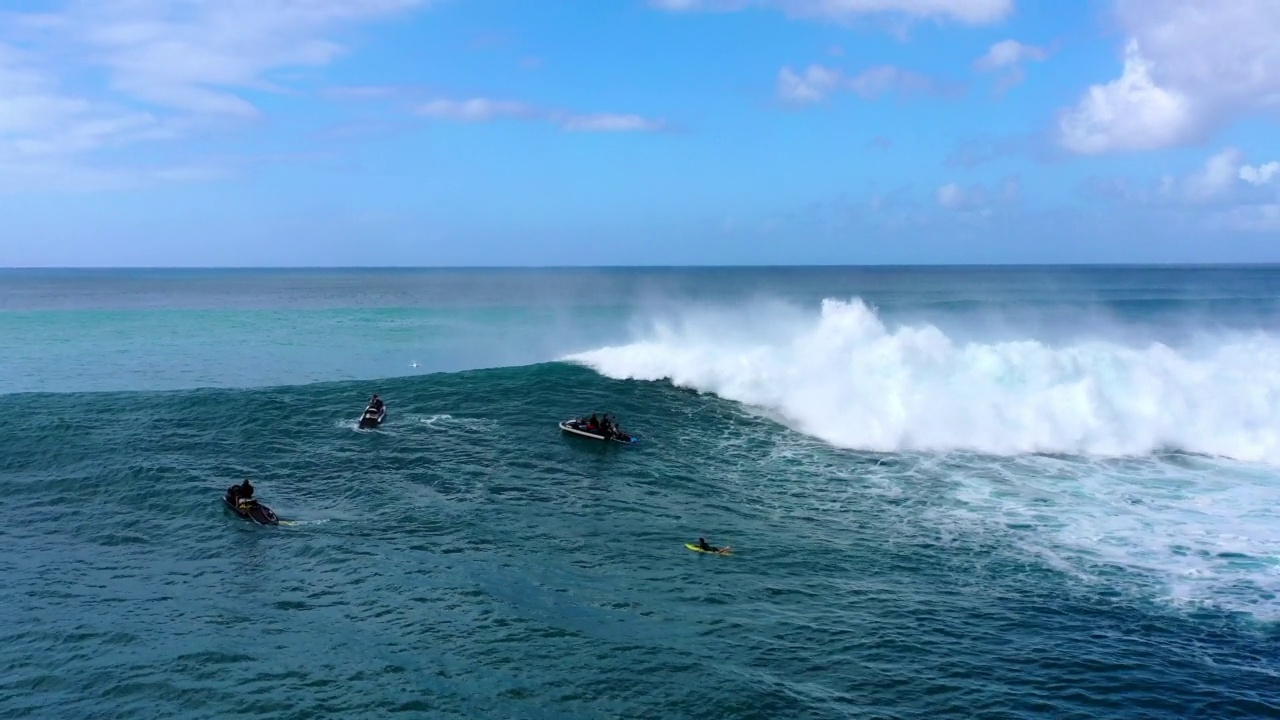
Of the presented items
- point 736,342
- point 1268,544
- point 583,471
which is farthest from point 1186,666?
point 736,342

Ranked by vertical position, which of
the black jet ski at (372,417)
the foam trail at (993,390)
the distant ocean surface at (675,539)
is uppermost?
the foam trail at (993,390)

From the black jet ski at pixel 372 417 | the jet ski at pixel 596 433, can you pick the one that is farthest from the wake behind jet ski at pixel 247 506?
the jet ski at pixel 596 433

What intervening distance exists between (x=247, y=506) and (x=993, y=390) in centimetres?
3816

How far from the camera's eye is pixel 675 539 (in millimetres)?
29328

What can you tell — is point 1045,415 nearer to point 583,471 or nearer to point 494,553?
point 583,471

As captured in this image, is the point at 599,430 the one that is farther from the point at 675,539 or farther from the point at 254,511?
the point at 254,511

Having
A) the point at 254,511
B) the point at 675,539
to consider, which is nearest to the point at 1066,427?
the point at 675,539

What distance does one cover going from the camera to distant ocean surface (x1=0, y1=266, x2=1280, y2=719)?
19906mm

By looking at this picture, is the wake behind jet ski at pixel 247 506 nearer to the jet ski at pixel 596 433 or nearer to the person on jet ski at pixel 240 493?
the person on jet ski at pixel 240 493

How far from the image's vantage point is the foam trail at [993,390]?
41.2 meters

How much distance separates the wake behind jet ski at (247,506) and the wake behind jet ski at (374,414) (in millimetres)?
11513

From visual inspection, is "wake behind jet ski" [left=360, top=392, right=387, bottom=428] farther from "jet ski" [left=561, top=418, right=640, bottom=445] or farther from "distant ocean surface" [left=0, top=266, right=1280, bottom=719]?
"jet ski" [left=561, top=418, right=640, bottom=445]

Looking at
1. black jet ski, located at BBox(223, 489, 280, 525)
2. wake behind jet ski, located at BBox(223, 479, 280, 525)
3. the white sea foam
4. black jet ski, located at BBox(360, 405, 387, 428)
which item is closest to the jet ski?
the white sea foam

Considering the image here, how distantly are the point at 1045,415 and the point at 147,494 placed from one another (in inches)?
1678
